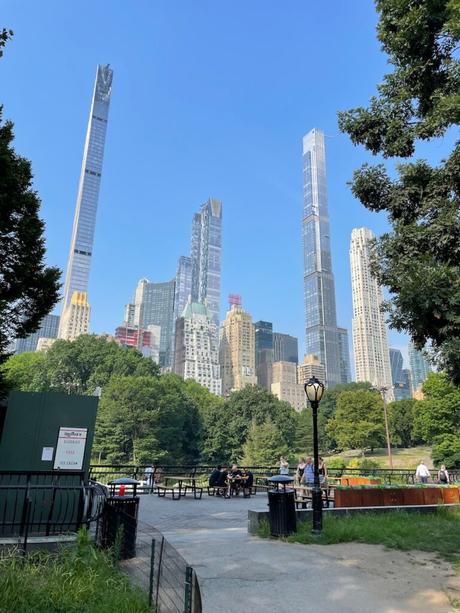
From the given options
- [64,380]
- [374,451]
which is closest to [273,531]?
[64,380]

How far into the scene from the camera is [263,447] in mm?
60688

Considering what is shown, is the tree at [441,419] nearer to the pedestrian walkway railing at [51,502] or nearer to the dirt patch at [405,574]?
the dirt patch at [405,574]

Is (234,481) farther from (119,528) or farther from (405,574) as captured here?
(405,574)

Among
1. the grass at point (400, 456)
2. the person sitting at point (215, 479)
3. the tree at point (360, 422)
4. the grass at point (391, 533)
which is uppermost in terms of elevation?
the tree at point (360, 422)

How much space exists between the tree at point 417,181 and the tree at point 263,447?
53.3 m

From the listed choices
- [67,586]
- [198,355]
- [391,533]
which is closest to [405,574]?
[391,533]

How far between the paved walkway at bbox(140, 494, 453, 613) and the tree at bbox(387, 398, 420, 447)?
8111 cm

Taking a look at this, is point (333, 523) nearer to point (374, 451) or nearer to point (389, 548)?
point (389, 548)

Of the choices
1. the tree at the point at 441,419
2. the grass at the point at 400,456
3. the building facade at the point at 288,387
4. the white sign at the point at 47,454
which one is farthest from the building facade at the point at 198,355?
the white sign at the point at 47,454

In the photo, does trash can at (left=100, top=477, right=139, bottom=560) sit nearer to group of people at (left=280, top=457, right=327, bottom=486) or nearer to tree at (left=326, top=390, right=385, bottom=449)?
group of people at (left=280, top=457, right=327, bottom=486)

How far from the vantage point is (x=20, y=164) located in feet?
36.4

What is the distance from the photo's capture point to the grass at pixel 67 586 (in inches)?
188

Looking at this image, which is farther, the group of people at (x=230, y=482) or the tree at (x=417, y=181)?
the group of people at (x=230, y=482)

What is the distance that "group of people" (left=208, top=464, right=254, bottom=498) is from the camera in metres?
18.6
